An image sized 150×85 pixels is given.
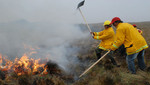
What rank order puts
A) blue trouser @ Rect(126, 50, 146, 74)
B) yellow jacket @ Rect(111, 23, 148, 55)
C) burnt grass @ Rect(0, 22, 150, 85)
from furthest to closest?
blue trouser @ Rect(126, 50, 146, 74), burnt grass @ Rect(0, 22, 150, 85), yellow jacket @ Rect(111, 23, 148, 55)

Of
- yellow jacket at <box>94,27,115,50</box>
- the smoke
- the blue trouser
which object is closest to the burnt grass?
the blue trouser

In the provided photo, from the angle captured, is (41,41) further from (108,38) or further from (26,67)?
(108,38)

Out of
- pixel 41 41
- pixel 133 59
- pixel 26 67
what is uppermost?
pixel 41 41

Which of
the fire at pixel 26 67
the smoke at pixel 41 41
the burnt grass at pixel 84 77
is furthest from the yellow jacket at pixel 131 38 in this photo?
the fire at pixel 26 67

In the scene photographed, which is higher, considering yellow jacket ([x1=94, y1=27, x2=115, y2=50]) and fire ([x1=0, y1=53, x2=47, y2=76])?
fire ([x1=0, y1=53, x2=47, y2=76])

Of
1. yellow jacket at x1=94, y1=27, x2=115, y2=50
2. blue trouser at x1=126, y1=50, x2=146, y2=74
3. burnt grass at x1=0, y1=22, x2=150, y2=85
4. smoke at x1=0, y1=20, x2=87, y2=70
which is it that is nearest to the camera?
burnt grass at x1=0, y1=22, x2=150, y2=85

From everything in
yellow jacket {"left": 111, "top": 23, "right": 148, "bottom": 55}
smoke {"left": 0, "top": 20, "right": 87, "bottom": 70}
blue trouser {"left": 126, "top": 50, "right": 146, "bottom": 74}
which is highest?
smoke {"left": 0, "top": 20, "right": 87, "bottom": 70}

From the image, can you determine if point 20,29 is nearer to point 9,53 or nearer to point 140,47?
point 9,53

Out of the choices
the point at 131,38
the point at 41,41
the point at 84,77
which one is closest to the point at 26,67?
the point at 84,77

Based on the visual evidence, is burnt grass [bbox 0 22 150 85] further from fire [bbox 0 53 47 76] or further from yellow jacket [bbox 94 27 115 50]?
yellow jacket [bbox 94 27 115 50]

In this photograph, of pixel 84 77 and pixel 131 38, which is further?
pixel 84 77

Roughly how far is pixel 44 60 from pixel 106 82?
2853 millimetres

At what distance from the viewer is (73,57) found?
21.9 ft

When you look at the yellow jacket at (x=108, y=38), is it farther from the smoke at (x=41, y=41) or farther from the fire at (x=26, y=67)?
the fire at (x=26, y=67)
